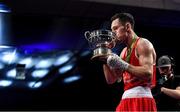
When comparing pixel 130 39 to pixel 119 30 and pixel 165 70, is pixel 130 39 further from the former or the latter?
pixel 165 70

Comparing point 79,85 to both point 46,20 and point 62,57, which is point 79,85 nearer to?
point 62,57

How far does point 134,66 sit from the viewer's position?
1979 millimetres

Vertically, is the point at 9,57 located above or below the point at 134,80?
above

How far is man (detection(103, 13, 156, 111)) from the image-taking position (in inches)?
76.5

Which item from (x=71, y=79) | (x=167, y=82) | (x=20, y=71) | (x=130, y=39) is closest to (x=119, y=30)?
(x=130, y=39)

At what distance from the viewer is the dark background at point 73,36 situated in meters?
4.11

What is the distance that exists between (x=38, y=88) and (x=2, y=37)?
6.00ft

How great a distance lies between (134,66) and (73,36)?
109 inches

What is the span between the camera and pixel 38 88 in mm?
6074

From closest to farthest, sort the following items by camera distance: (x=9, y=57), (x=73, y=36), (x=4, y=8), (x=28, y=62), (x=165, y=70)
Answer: (x=165, y=70) < (x=4, y=8) < (x=73, y=36) < (x=9, y=57) < (x=28, y=62)

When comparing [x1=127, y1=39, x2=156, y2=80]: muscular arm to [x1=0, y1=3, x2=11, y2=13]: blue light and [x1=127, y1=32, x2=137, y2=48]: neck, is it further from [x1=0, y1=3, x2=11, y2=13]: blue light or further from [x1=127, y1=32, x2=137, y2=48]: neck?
[x1=0, y1=3, x2=11, y2=13]: blue light

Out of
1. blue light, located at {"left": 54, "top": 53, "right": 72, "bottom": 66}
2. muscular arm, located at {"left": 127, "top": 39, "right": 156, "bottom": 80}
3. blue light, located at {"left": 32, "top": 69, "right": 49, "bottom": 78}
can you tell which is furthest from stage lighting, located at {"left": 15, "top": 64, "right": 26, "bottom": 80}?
muscular arm, located at {"left": 127, "top": 39, "right": 156, "bottom": 80}

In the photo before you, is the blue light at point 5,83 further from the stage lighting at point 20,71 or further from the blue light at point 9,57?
the blue light at point 9,57

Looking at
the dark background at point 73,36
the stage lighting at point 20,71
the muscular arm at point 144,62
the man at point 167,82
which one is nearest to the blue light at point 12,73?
the stage lighting at point 20,71
